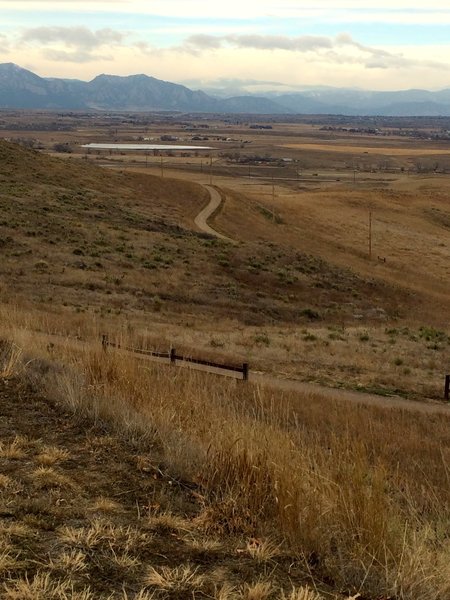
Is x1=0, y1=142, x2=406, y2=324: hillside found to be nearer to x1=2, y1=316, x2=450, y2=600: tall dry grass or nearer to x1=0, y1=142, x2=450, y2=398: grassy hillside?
x1=0, y1=142, x2=450, y2=398: grassy hillside

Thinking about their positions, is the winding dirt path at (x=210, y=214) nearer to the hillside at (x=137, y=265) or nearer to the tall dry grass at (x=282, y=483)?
the hillside at (x=137, y=265)

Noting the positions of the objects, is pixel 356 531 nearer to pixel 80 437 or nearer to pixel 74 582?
pixel 74 582

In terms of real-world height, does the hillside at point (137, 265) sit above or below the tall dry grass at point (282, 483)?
below

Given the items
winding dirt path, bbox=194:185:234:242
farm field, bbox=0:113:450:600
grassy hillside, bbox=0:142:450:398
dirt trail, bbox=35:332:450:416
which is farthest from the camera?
winding dirt path, bbox=194:185:234:242

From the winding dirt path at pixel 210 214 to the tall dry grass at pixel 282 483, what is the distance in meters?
43.3

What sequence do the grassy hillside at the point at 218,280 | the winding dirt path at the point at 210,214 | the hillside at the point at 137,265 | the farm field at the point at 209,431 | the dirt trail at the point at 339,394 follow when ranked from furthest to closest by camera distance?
the winding dirt path at the point at 210,214 → the hillside at the point at 137,265 → the grassy hillside at the point at 218,280 → the dirt trail at the point at 339,394 → the farm field at the point at 209,431

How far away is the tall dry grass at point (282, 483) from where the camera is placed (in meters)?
4.03

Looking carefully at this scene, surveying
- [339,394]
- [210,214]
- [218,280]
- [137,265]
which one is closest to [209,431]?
[339,394]

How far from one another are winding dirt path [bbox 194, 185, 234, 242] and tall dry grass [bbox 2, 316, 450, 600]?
43344mm

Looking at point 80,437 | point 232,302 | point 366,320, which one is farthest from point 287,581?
point 366,320

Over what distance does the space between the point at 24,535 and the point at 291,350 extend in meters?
16.8

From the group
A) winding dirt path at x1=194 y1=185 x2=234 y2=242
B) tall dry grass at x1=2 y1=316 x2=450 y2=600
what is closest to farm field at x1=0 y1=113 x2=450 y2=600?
tall dry grass at x1=2 y1=316 x2=450 y2=600

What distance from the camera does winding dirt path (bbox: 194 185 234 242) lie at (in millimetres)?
54412

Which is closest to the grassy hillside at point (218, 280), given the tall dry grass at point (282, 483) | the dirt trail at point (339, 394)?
the dirt trail at point (339, 394)
